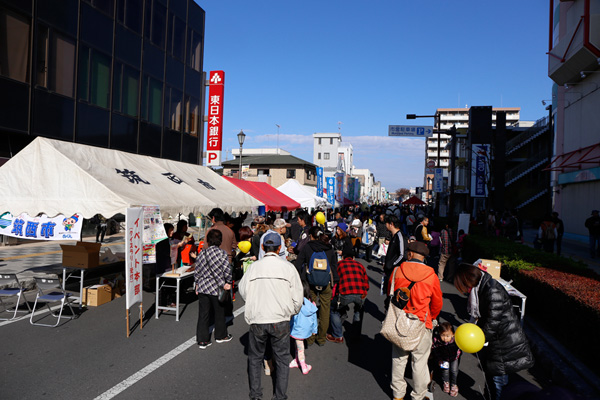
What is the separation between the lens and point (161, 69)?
65.0ft

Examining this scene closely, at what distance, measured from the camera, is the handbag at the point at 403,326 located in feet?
13.9

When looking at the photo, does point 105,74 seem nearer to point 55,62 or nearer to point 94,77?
point 94,77

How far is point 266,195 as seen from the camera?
17.0 metres

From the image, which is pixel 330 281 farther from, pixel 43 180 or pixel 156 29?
pixel 156 29

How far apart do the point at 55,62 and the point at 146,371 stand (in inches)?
512

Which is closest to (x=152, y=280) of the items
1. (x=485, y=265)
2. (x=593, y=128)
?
(x=485, y=265)

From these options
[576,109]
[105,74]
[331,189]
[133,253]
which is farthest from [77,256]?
[576,109]

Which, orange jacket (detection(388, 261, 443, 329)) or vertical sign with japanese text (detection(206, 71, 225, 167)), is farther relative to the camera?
vertical sign with japanese text (detection(206, 71, 225, 167))

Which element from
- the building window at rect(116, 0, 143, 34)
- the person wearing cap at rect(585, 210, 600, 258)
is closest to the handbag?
the person wearing cap at rect(585, 210, 600, 258)

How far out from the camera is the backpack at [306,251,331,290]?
611 cm

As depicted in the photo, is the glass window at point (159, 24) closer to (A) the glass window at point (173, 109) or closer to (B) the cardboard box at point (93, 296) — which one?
(A) the glass window at point (173, 109)

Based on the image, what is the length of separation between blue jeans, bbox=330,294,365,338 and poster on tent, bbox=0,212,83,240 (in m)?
4.85

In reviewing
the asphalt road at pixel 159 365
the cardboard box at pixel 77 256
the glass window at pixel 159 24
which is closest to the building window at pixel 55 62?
the glass window at pixel 159 24

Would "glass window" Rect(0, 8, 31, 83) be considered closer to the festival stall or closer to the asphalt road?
the festival stall
